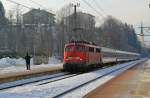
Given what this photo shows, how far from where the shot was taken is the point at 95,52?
44.3 m

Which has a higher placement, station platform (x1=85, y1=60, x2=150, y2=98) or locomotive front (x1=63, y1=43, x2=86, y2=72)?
Result: locomotive front (x1=63, y1=43, x2=86, y2=72)

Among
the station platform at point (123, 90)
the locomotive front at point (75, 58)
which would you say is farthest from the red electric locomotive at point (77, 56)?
the station platform at point (123, 90)

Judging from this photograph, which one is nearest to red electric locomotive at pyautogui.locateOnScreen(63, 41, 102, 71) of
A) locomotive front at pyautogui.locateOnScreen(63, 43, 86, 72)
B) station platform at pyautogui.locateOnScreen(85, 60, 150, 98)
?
locomotive front at pyautogui.locateOnScreen(63, 43, 86, 72)

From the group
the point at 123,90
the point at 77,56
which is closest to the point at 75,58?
the point at 77,56

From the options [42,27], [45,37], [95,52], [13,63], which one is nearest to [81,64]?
[95,52]

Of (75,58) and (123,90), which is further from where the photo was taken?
(75,58)

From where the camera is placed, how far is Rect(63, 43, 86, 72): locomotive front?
1470 inches

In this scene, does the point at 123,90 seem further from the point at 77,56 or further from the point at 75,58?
the point at 75,58

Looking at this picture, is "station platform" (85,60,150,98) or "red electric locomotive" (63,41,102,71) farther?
"red electric locomotive" (63,41,102,71)

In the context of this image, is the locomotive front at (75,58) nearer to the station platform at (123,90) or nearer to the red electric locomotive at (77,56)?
the red electric locomotive at (77,56)

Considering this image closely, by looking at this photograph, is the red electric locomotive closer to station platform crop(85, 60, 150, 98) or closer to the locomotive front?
the locomotive front

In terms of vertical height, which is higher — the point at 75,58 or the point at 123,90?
the point at 75,58

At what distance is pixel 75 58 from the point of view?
37844mm

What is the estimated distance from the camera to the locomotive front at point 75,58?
37.3 meters
